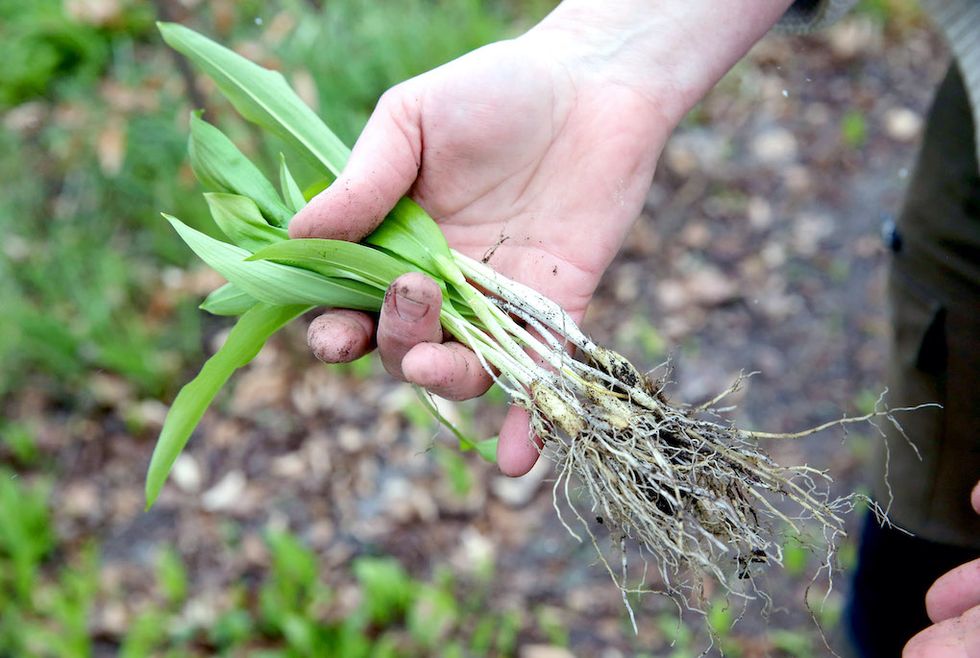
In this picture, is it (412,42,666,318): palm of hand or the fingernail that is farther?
(412,42,666,318): palm of hand

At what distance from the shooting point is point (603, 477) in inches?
Answer: 53.0

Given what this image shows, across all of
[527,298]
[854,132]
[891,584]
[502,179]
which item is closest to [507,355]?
[527,298]

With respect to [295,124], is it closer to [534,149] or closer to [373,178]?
[373,178]

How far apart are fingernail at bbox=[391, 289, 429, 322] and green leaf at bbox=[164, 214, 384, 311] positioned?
16 cm

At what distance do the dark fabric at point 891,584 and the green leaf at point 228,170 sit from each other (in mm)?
1338

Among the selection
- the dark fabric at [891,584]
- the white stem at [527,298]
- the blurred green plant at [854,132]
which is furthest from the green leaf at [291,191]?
the blurred green plant at [854,132]

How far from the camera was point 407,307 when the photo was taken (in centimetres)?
129

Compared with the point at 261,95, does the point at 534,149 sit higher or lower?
lower

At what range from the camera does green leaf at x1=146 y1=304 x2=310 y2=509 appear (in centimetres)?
138

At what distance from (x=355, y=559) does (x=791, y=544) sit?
3.84ft

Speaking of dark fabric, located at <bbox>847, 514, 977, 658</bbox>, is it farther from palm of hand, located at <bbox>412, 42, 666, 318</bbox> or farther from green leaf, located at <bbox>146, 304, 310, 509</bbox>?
green leaf, located at <bbox>146, 304, 310, 509</bbox>

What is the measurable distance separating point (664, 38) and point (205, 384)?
3.53 feet

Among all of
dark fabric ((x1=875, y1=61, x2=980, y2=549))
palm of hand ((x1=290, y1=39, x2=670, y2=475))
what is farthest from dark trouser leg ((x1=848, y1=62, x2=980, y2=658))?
palm of hand ((x1=290, y1=39, x2=670, y2=475))

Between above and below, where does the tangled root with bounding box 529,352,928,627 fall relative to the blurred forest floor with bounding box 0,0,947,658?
above
